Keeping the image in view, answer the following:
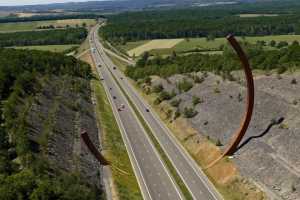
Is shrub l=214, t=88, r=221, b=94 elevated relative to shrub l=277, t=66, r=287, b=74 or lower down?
lower down

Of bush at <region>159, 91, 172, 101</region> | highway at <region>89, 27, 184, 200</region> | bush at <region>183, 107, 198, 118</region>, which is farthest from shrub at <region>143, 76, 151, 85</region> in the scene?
bush at <region>183, 107, 198, 118</region>

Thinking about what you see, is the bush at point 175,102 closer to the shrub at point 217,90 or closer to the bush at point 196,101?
the bush at point 196,101

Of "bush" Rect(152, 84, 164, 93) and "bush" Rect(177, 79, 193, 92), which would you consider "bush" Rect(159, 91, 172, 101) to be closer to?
"bush" Rect(177, 79, 193, 92)

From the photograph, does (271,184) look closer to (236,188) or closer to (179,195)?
(236,188)

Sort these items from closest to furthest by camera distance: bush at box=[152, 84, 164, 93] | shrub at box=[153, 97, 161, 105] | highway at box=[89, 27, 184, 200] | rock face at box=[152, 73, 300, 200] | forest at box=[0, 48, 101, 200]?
forest at box=[0, 48, 101, 200]
rock face at box=[152, 73, 300, 200]
highway at box=[89, 27, 184, 200]
shrub at box=[153, 97, 161, 105]
bush at box=[152, 84, 164, 93]

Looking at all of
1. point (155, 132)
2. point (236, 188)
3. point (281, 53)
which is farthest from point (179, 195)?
point (281, 53)

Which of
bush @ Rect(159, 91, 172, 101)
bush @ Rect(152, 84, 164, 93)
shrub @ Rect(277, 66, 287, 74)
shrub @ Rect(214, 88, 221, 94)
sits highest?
shrub @ Rect(277, 66, 287, 74)

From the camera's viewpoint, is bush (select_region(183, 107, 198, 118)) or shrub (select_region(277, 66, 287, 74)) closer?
bush (select_region(183, 107, 198, 118))
